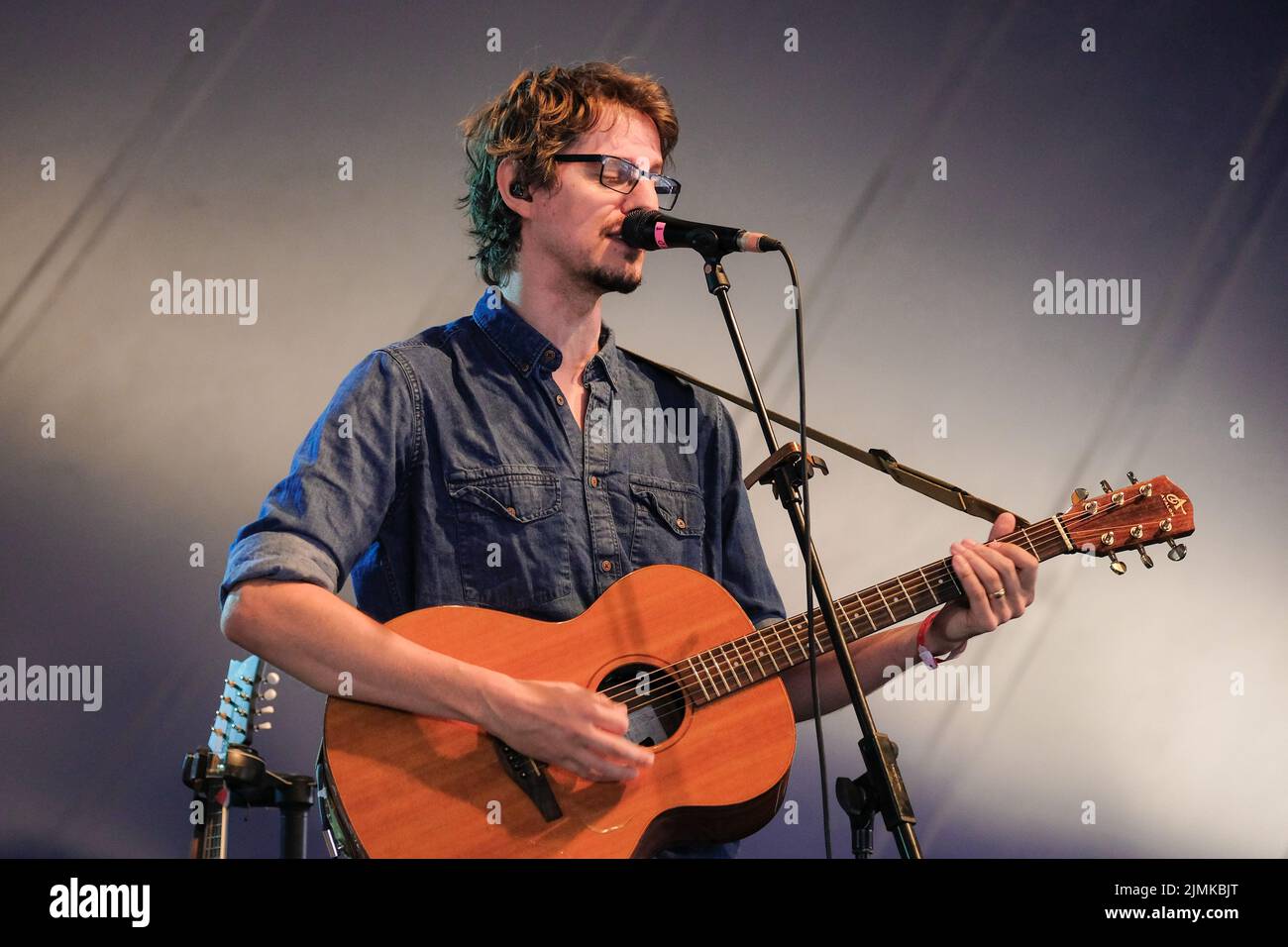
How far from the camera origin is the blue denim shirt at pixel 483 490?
6.93ft

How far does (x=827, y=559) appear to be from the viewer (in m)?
3.57

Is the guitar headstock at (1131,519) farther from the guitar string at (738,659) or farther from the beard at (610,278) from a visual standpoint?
the beard at (610,278)

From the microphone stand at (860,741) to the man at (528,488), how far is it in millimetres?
404

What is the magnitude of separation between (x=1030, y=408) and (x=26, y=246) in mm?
3095

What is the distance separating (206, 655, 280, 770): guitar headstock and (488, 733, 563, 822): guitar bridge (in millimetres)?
840

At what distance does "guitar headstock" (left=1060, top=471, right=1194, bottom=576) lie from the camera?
7.56ft

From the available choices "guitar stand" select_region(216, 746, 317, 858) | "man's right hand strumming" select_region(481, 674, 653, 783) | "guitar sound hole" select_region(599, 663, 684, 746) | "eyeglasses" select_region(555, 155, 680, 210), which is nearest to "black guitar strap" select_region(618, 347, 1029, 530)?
"eyeglasses" select_region(555, 155, 680, 210)

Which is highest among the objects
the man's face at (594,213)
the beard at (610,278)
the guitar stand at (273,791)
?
the man's face at (594,213)

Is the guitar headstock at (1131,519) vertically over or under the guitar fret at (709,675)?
over

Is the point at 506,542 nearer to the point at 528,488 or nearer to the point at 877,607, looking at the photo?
the point at 528,488

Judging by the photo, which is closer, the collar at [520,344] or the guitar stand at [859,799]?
the guitar stand at [859,799]

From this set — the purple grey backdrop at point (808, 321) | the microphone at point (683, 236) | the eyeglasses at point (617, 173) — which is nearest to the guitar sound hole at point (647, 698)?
the microphone at point (683, 236)
